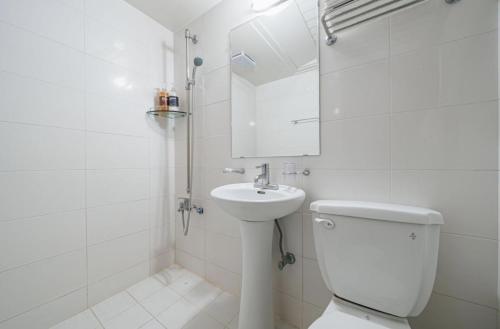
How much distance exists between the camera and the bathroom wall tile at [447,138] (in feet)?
2.20

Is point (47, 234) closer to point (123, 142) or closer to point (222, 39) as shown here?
point (123, 142)

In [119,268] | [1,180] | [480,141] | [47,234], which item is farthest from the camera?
[119,268]

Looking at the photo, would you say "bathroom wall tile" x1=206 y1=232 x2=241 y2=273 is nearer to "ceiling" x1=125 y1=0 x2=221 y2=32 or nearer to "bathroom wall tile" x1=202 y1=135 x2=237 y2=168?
"bathroom wall tile" x1=202 y1=135 x2=237 y2=168

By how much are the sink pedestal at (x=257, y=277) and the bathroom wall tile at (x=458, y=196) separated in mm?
632

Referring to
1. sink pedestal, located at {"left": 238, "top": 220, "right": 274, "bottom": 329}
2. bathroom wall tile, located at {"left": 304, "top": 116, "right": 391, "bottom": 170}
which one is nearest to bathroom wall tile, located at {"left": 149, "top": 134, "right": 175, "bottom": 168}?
sink pedestal, located at {"left": 238, "top": 220, "right": 274, "bottom": 329}

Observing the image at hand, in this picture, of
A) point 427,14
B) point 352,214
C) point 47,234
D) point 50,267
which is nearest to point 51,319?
point 50,267

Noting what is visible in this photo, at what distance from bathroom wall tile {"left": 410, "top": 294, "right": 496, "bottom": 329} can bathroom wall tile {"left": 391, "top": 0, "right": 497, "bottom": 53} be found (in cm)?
101

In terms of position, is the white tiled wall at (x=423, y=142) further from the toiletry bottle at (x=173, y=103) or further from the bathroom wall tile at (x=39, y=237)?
the bathroom wall tile at (x=39, y=237)

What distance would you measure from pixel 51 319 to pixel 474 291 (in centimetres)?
199

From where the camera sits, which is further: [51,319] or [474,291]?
[51,319]

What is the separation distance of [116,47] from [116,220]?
121 centimetres

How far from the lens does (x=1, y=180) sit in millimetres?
896

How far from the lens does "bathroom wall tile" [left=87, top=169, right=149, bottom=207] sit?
46.9 inches

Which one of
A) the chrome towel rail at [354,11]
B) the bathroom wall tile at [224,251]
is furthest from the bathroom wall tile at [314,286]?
the chrome towel rail at [354,11]
